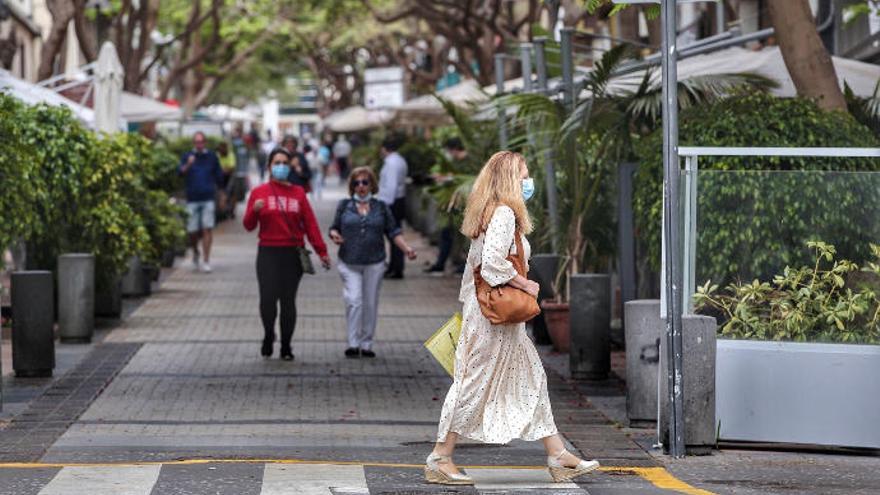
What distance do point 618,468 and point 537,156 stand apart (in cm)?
705

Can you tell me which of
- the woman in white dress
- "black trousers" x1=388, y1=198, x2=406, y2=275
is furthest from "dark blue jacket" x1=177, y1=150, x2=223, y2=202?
the woman in white dress

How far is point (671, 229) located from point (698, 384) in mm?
891

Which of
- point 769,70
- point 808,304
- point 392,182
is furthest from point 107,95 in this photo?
point 808,304

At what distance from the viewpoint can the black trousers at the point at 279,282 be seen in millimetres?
15172

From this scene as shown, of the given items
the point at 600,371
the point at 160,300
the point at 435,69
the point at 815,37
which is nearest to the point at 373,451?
the point at 600,371

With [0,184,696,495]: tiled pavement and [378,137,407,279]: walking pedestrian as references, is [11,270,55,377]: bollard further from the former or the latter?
[378,137,407,279]: walking pedestrian

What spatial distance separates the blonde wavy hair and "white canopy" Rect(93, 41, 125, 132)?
47.1ft

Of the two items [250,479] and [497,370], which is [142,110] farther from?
[497,370]

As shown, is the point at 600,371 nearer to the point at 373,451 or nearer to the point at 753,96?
the point at 753,96

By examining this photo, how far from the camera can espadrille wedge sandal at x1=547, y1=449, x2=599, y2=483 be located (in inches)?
360

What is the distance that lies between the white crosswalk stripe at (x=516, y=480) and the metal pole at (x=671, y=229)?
0.97 m

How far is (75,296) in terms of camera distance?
1644cm

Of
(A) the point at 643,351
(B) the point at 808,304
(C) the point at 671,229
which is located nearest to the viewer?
(C) the point at 671,229

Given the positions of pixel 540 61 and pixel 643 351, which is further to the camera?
pixel 540 61
